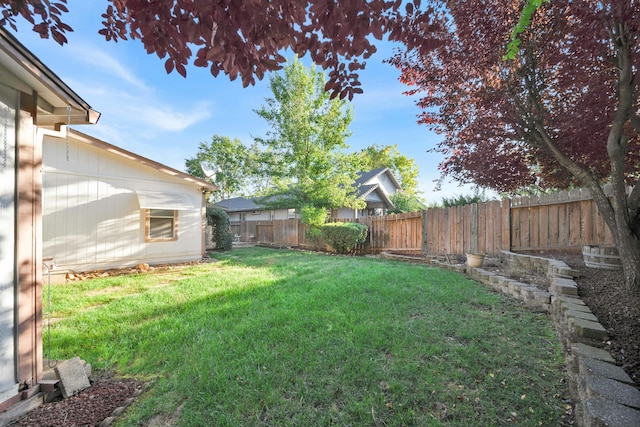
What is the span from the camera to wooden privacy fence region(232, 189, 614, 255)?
5.25 m

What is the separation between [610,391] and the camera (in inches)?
56.6

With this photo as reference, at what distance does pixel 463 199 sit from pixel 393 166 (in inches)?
838

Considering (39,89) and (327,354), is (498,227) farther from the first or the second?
(39,89)

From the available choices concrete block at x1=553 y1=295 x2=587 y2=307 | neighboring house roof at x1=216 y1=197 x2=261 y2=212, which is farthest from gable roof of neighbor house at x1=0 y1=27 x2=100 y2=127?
neighboring house roof at x1=216 y1=197 x2=261 y2=212

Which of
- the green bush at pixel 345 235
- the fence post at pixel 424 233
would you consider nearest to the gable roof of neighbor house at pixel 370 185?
the green bush at pixel 345 235

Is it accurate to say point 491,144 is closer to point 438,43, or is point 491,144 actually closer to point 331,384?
point 438,43

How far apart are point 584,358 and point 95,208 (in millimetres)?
10108

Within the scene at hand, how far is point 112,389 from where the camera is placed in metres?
2.32

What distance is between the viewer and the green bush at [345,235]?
10.9m

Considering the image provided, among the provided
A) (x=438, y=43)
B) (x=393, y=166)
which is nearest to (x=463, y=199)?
(x=438, y=43)

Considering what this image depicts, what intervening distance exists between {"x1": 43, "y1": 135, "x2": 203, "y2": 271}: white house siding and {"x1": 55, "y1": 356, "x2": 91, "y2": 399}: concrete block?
6.16m

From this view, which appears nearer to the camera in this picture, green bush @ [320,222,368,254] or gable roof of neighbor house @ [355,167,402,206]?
green bush @ [320,222,368,254]

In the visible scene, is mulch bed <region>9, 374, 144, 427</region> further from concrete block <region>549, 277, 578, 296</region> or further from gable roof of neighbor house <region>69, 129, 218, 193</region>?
gable roof of neighbor house <region>69, 129, 218, 193</region>

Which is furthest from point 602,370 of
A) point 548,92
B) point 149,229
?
point 149,229
